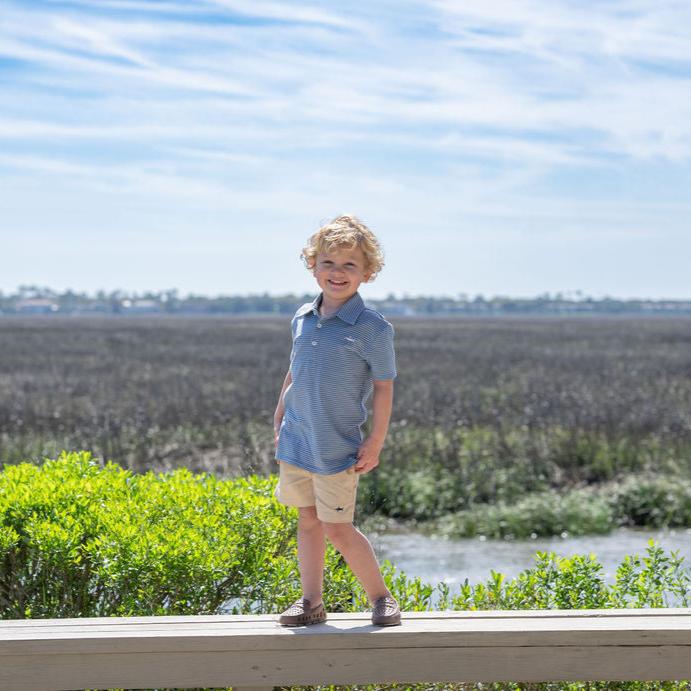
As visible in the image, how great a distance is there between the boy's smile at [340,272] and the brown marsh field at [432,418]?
195cm

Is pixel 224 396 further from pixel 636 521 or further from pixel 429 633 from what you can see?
pixel 429 633

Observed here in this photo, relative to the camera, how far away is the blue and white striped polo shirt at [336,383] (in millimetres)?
3775

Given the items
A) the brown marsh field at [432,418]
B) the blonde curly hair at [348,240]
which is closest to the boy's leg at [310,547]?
the blonde curly hair at [348,240]

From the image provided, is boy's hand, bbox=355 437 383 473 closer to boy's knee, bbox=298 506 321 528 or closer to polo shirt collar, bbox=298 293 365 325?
boy's knee, bbox=298 506 321 528

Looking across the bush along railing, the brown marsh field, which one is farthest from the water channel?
the bush along railing

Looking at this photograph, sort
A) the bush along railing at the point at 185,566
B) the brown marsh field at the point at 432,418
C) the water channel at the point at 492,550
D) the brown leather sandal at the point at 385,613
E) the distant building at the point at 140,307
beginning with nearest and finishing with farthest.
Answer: the brown leather sandal at the point at 385,613 → the bush along railing at the point at 185,566 → the water channel at the point at 492,550 → the brown marsh field at the point at 432,418 → the distant building at the point at 140,307

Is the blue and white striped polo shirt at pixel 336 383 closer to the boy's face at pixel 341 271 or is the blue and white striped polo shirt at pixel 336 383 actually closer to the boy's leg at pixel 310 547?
the boy's face at pixel 341 271

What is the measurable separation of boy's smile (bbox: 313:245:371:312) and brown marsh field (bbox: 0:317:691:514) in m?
1.95

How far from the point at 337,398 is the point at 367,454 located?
0.76ft

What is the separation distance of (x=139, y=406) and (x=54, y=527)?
1716cm

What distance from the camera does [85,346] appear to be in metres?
48.5

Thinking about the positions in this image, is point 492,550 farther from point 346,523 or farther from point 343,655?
point 343,655

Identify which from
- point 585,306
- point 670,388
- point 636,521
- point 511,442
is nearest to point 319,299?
point 636,521

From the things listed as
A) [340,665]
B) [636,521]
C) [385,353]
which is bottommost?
[636,521]
